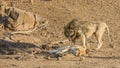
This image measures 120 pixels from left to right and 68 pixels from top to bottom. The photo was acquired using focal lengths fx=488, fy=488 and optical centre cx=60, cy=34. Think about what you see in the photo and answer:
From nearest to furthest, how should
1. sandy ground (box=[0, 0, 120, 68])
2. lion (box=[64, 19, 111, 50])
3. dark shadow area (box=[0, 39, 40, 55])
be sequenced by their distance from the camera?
sandy ground (box=[0, 0, 120, 68]) → lion (box=[64, 19, 111, 50]) → dark shadow area (box=[0, 39, 40, 55])

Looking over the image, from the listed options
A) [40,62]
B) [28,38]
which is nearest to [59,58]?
[40,62]

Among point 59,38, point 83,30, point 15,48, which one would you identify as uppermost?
point 83,30

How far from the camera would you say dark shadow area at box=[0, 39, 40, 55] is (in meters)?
15.9

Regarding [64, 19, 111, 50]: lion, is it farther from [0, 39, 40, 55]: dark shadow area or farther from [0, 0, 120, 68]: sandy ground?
[0, 39, 40, 55]: dark shadow area

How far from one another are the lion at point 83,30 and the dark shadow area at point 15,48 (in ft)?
4.64

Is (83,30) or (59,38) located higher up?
(83,30)

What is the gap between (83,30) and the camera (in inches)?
639

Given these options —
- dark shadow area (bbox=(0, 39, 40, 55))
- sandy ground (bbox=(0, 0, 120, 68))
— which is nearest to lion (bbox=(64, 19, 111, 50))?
sandy ground (bbox=(0, 0, 120, 68))

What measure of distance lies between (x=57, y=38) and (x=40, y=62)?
4.66 metres

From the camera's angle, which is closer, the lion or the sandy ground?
the sandy ground

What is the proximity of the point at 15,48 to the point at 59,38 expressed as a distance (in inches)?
94.3

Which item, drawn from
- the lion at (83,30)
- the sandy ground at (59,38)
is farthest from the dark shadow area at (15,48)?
the lion at (83,30)

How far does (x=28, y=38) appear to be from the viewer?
58.5 ft

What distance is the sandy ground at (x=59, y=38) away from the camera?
13.7 metres
